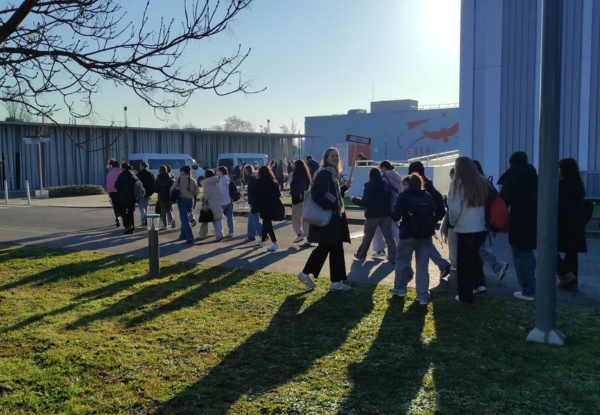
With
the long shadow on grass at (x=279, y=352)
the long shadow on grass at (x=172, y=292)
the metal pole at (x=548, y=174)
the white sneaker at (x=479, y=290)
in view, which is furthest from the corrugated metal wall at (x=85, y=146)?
the metal pole at (x=548, y=174)

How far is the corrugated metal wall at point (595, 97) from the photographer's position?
17.6 metres

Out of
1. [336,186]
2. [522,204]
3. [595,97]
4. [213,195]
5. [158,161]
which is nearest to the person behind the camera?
[522,204]

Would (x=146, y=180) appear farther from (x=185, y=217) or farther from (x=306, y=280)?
(x=306, y=280)

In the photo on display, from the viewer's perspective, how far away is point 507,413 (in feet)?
12.6

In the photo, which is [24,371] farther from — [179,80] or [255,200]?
[255,200]

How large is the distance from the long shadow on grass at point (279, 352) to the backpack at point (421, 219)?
992mm

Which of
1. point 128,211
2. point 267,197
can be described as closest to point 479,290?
point 267,197

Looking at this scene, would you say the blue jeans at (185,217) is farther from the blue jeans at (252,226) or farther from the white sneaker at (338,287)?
the white sneaker at (338,287)

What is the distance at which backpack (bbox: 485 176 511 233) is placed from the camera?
660 centimetres

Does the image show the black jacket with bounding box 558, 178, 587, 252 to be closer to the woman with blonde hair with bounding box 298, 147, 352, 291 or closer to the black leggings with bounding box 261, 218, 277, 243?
the woman with blonde hair with bounding box 298, 147, 352, 291

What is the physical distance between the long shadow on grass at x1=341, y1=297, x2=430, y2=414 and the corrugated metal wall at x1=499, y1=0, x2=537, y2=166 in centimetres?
1411

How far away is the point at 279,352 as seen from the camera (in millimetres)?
5102

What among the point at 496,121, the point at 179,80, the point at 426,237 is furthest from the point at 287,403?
the point at 496,121

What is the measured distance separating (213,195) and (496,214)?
22.7 feet
